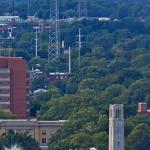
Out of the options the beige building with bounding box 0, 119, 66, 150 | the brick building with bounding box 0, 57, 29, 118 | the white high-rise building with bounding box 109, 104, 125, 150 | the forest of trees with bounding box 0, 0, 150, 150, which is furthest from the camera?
the brick building with bounding box 0, 57, 29, 118

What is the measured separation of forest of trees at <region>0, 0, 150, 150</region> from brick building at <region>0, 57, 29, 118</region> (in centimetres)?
70

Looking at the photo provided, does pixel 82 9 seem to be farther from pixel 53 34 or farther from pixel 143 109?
pixel 143 109

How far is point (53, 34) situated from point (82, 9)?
96.6ft

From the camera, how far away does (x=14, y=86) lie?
7550 centimetres

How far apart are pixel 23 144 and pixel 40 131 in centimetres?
1057

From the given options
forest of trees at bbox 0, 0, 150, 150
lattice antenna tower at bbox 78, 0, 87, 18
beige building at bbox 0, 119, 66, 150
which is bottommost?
beige building at bbox 0, 119, 66, 150

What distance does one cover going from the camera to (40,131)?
67500mm

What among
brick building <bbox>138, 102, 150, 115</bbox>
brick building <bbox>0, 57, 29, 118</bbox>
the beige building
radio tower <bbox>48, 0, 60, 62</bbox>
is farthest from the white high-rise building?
radio tower <bbox>48, 0, 60, 62</bbox>

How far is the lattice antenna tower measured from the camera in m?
143

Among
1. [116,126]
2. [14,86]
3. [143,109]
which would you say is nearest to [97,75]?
[14,86]

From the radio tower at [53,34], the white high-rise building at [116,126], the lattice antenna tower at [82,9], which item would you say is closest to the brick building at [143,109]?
the white high-rise building at [116,126]

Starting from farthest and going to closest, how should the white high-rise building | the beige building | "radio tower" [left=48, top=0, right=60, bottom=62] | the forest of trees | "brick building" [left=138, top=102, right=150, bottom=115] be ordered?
"radio tower" [left=48, top=0, right=60, bottom=62]
"brick building" [left=138, top=102, right=150, bottom=115]
the beige building
the forest of trees
the white high-rise building

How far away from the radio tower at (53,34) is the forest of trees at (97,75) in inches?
18.8

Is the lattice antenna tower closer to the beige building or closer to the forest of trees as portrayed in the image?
the forest of trees
